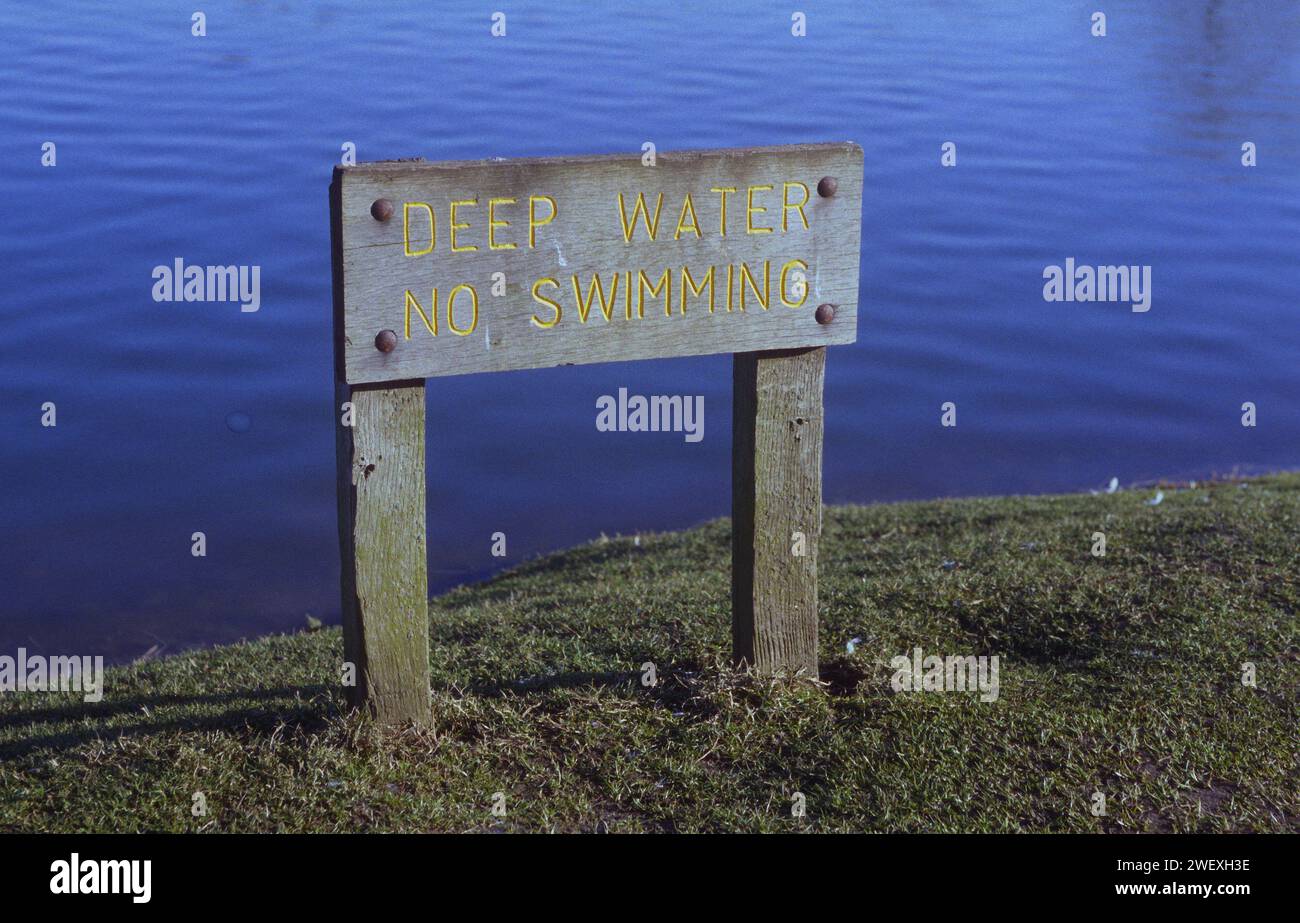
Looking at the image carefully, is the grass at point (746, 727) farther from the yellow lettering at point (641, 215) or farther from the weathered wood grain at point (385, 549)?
the yellow lettering at point (641, 215)

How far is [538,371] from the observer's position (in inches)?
536

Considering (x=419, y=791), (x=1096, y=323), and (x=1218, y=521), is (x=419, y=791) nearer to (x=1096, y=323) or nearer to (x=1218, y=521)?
(x=1218, y=521)

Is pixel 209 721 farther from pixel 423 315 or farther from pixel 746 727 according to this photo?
pixel 746 727

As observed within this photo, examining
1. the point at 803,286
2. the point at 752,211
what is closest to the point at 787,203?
the point at 752,211

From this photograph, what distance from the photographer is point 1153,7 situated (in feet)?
117

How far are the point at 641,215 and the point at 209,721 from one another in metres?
2.16

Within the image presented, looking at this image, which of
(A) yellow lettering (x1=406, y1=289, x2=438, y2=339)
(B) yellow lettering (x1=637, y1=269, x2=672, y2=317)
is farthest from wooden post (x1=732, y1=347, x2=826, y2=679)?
(A) yellow lettering (x1=406, y1=289, x2=438, y2=339)

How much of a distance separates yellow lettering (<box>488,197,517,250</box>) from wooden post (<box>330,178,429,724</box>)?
0.44 meters

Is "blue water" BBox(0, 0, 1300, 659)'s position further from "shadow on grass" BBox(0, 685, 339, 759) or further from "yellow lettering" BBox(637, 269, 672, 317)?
"yellow lettering" BBox(637, 269, 672, 317)

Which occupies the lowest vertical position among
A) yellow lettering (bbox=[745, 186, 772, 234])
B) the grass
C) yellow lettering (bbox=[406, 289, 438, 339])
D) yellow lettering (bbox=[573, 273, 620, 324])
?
the grass

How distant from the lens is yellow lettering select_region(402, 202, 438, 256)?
4.09 m

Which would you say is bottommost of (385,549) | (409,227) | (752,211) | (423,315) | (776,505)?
(385,549)

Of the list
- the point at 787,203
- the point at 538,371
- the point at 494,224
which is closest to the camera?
the point at 494,224

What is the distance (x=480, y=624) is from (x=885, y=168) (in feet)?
48.1
